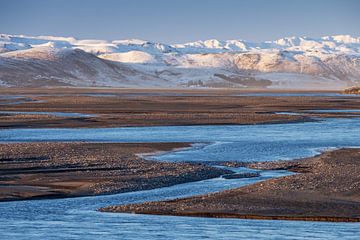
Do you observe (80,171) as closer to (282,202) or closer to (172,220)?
(282,202)

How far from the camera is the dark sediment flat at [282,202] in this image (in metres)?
22.1

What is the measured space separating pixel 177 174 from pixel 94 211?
6718 millimetres

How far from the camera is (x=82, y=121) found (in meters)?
55.7

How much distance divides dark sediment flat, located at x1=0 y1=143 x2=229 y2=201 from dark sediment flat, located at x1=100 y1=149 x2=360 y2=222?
118 inches

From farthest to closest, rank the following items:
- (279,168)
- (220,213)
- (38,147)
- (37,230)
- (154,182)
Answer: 1. (38,147)
2. (279,168)
3. (154,182)
4. (220,213)
5. (37,230)

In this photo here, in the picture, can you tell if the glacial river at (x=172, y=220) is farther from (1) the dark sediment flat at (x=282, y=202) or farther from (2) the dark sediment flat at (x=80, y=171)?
(2) the dark sediment flat at (x=80, y=171)

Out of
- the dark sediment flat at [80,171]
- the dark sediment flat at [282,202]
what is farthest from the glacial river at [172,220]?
the dark sediment flat at [80,171]

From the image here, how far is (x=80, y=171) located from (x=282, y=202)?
8.59 m

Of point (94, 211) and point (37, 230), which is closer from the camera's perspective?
point (37, 230)

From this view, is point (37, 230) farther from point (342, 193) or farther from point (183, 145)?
point (183, 145)

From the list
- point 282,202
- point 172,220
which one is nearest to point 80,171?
point 282,202

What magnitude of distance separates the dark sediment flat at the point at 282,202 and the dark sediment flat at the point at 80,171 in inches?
118

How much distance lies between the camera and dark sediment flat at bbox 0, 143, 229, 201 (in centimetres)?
2589

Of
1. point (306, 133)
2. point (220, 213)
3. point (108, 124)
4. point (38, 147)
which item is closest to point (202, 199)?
point (220, 213)
